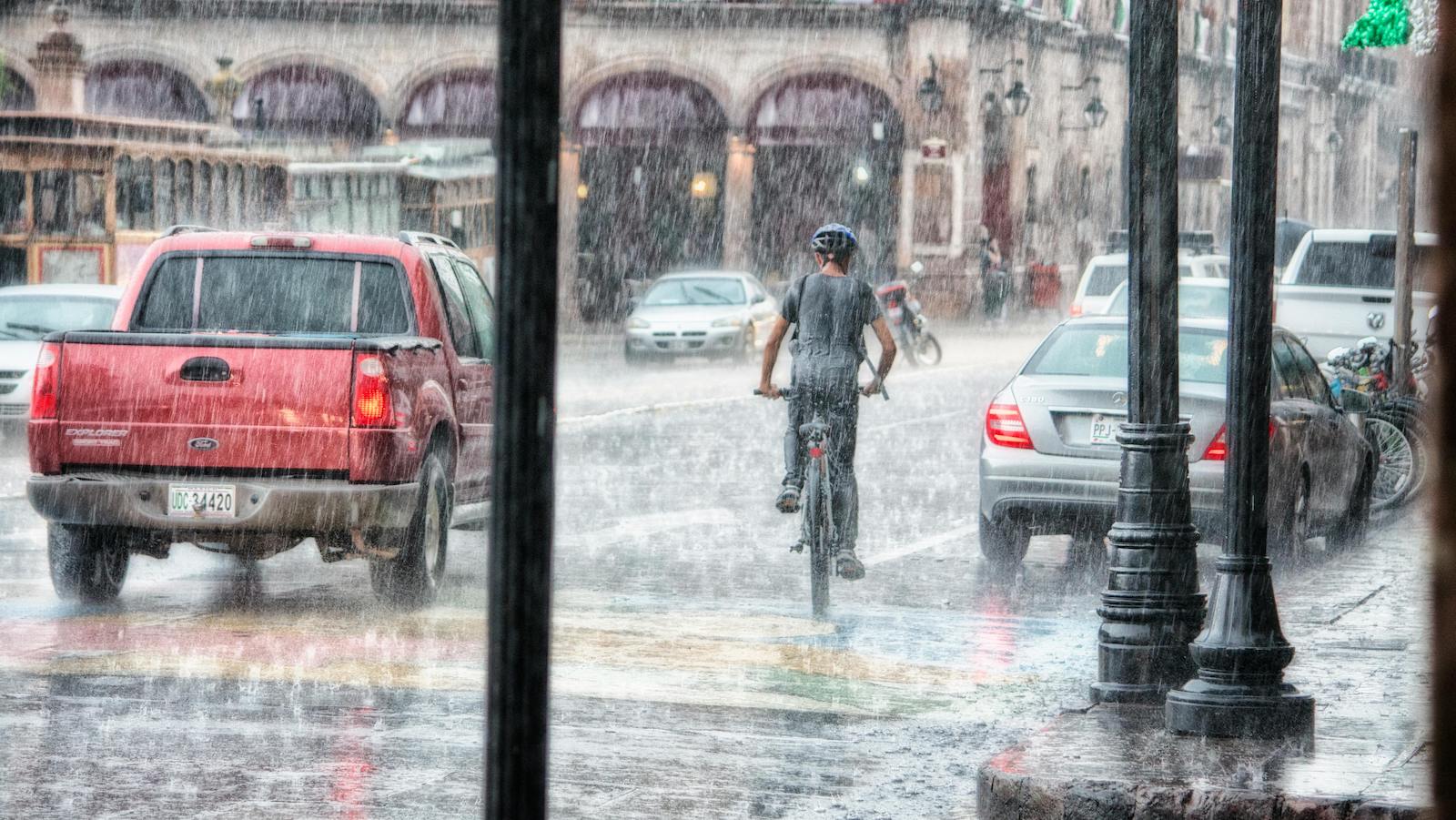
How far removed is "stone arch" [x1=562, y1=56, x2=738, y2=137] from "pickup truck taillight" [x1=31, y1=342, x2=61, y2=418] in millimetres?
36250

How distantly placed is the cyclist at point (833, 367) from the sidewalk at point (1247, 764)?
2.54 meters

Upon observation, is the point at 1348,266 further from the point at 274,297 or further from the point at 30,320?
the point at 274,297

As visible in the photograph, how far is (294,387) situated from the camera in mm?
9531

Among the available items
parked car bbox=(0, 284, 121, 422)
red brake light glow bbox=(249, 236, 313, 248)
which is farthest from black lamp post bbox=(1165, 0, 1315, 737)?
parked car bbox=(0, 284, 121, 422)

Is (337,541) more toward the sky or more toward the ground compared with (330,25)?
more toward the ground

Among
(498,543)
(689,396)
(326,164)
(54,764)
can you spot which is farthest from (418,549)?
(326,164)

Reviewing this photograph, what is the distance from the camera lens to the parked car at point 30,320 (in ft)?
58.9

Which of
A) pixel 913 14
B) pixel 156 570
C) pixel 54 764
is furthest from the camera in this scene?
pixel 913 14

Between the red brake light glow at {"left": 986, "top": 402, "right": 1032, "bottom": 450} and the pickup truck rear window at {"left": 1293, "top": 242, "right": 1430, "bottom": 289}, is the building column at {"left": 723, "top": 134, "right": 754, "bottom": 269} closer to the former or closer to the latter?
the pickup truck rear window at {"left": 1293, "top": 242, "right": 1430, "bottom": 289}

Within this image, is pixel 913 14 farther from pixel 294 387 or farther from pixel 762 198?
pixel 294 387

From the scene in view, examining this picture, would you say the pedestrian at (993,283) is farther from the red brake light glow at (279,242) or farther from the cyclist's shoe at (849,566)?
the red brake light glow at (279,242)

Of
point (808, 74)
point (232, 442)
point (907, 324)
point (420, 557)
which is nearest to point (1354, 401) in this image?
point (420, 557)

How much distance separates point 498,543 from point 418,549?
24.9ft

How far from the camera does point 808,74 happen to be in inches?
1823
